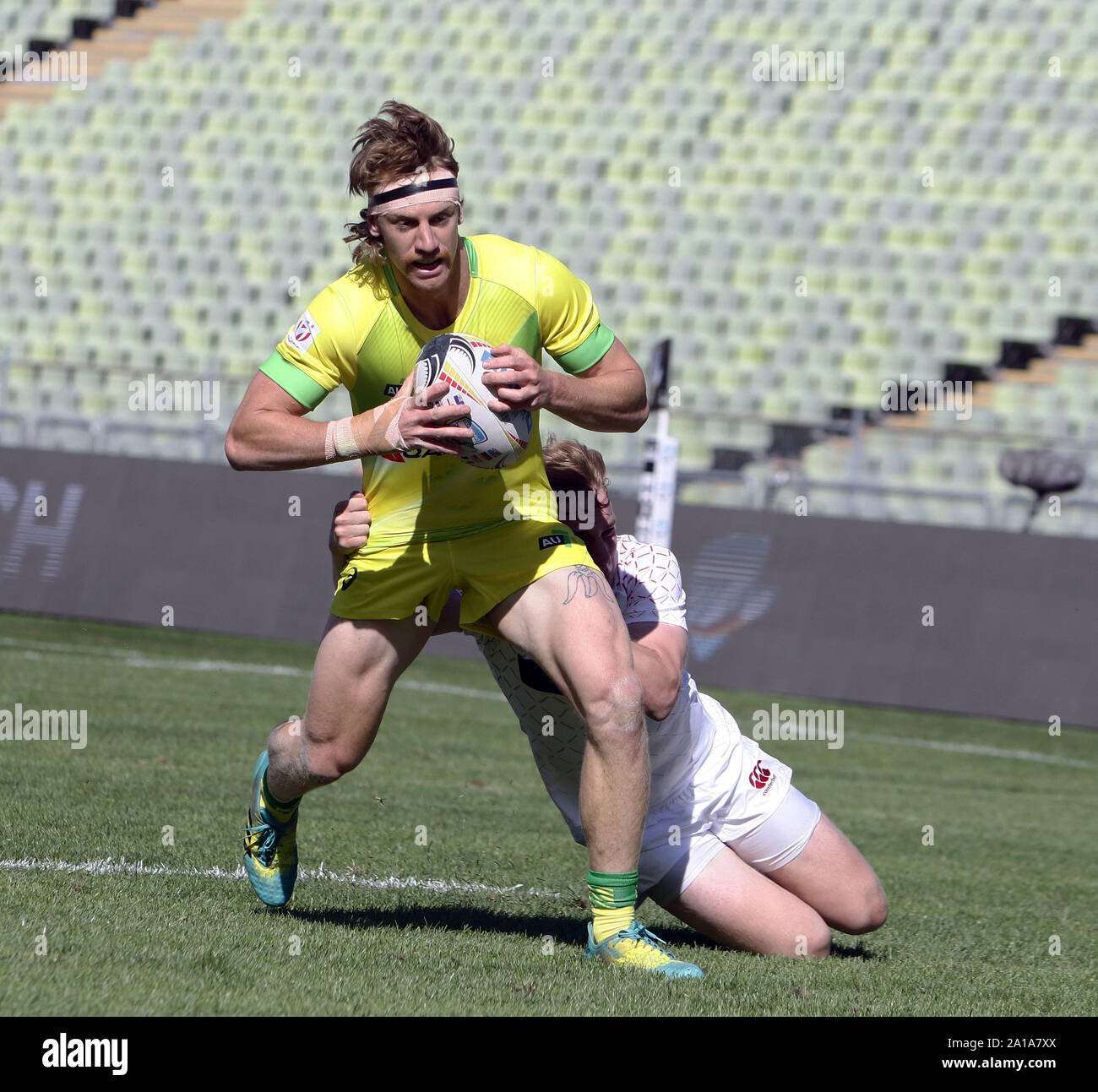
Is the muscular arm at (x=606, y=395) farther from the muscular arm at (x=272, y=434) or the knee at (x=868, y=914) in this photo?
the knee at (x=868, y=914)

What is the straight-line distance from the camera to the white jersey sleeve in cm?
538

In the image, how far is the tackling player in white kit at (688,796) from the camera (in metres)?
5.34

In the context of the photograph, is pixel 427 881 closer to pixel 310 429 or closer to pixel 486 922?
pixel 486 922

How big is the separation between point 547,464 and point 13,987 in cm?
232

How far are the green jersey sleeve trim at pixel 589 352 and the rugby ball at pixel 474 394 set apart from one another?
0.45 meters

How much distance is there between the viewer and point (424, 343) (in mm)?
4949

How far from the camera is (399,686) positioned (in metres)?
14.0

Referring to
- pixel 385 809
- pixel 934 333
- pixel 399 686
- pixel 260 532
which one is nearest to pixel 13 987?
pixel 385 809

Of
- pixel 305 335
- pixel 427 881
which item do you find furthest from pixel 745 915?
pixel 305 335

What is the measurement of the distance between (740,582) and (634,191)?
412 inches

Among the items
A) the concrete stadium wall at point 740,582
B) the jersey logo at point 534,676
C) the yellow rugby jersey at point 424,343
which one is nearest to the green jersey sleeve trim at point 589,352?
the yellow rugby jersey at point 424,343

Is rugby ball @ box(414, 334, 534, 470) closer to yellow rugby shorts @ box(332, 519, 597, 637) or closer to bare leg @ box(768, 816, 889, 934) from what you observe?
yellow rugby shorts @ box(332, 519, 597, 637)

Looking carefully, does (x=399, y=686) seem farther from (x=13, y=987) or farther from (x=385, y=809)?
(x=13, y=987)
